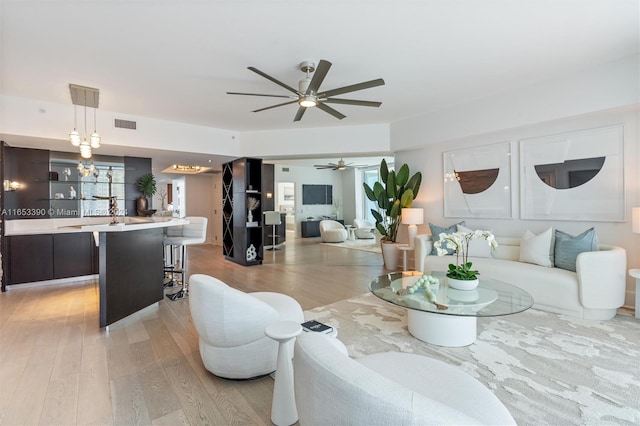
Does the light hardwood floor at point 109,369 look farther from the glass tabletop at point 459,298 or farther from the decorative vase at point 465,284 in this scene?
the decorative vase at point 465,284

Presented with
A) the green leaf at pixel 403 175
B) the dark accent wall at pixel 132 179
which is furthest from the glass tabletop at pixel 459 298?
the dark accent wall at pixel 132 179

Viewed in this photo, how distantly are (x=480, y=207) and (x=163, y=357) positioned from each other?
5.01 metres

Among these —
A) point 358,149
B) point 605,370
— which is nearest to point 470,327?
point 605,370

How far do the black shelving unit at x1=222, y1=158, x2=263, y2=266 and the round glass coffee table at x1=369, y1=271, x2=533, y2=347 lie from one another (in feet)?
14.1

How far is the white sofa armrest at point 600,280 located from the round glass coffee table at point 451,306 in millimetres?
1014

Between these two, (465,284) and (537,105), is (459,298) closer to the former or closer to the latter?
(465,284)

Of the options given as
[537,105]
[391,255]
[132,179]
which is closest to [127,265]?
[132,179]

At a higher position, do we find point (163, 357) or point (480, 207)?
point (480, 207)

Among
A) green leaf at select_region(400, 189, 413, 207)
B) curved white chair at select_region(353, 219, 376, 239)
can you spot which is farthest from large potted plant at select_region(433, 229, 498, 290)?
curved white chair at select_region(353, 219, 376, 239)

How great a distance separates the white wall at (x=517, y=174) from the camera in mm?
3633

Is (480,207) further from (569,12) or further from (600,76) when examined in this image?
(569,12)

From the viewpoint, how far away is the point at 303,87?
3414 millimetres

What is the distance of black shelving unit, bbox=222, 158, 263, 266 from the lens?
664 centimetres

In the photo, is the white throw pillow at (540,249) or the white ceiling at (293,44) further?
the white throw pillow at (540,249)
